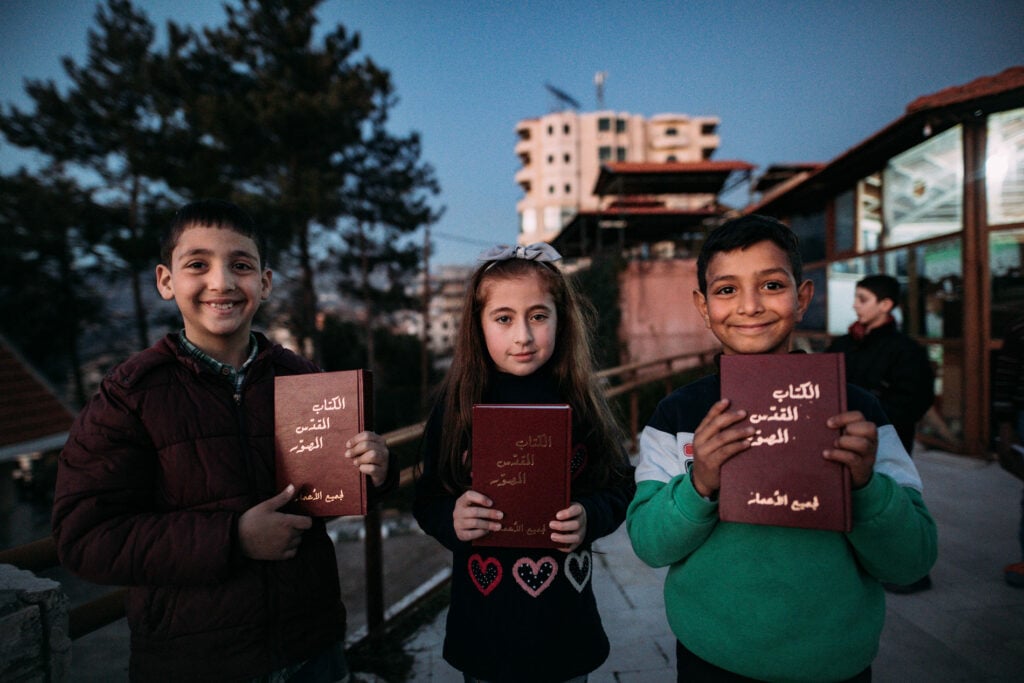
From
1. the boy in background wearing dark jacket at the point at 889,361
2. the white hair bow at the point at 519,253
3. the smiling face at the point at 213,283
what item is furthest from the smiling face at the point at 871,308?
the smiling face at the point at 213,283

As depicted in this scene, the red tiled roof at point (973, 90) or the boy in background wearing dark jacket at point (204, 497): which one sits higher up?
the red tiled roof at point (973, 90)

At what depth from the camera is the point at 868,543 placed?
3.59 ft

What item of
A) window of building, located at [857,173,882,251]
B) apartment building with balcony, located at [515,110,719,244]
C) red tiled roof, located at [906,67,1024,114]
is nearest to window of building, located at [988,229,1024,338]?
red tiled roof, located at [906,67,1024,114]

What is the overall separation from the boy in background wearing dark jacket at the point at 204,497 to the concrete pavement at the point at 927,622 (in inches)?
43.7

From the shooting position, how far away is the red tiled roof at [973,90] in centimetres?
511

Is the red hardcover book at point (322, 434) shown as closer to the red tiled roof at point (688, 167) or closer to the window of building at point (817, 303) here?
the window of building at point (817, 303)

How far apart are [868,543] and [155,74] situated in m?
20.0

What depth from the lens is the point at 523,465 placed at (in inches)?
49.6

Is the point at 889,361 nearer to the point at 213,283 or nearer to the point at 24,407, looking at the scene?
the point at 213,283

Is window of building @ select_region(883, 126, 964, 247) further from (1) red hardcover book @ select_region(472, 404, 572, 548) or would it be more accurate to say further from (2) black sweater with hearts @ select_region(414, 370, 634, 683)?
(1) red hardcover book @ select_region(472, 404, 572, 548)

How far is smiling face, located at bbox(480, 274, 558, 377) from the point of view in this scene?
1532 millimetres

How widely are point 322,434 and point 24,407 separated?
1114 cm

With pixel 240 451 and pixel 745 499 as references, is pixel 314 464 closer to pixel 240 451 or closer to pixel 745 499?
pixel 240 451

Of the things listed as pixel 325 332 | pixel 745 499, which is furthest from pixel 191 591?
pixel 325 332
